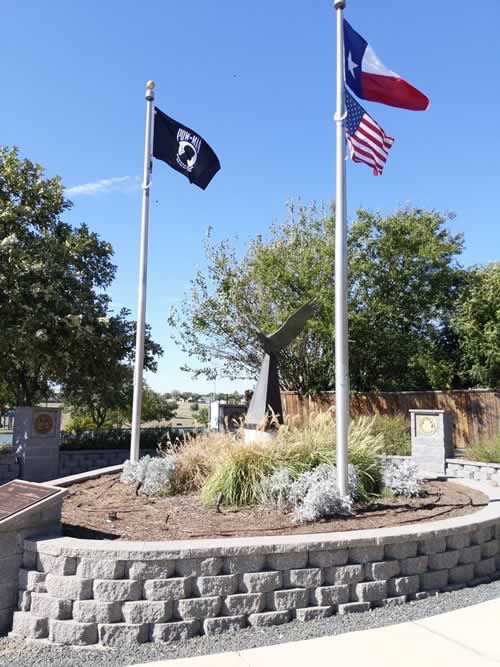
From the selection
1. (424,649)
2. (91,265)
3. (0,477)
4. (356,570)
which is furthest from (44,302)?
(424,649)

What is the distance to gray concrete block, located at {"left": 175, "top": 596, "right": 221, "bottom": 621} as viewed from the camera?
4.61 metres

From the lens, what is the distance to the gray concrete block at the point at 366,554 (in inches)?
203

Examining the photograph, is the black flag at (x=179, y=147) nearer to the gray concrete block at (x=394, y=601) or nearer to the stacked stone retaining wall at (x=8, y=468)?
the gray concrete block at (x=394, y=601)

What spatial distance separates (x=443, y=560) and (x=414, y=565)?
1.30 feet

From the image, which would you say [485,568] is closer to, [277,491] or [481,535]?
[481,535]

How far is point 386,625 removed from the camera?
475 centimetres

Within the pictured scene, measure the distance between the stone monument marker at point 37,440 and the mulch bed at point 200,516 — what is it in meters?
6.33

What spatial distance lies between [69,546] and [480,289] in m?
17.2

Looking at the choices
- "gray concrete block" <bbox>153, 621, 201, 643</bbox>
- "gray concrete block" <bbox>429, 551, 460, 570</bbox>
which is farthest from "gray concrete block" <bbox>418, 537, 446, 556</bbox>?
"gray concrete block" <bbox>153, 621, 201, 643</bbox>

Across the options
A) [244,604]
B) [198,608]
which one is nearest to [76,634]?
[198,608]

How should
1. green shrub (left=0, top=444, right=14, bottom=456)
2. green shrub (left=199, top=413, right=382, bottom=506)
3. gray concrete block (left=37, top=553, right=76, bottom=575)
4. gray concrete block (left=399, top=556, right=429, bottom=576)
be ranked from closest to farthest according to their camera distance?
gray concrete block (left=37, top=553, right=76, bottom=575), gray concrete block (left=399, top=556, right=429, bottom=576), green shrub (left=199, top=413, right=382, bottom=506), green shrub (left=0, top=444, right=14, bottom=456)

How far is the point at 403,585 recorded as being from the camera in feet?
17.5

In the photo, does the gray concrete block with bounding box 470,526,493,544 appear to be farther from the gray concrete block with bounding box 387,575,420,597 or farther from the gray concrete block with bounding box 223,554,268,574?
the gray concrete block with bounding box 223,554,268,574

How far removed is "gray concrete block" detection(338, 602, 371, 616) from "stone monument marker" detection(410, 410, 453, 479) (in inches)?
321
